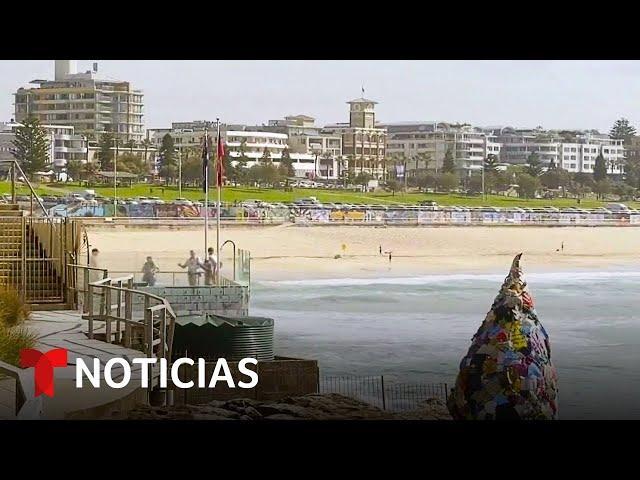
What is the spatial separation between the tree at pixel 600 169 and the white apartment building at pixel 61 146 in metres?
3.48

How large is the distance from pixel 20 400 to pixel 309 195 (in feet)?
15.7

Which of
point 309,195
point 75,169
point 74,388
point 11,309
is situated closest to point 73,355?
point 74,388

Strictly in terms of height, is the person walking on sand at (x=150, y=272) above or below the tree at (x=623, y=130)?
below

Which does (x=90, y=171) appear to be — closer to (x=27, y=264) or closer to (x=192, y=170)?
(x=192, y=170)

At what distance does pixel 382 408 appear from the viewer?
344 inches

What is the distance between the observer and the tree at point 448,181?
10586 mm

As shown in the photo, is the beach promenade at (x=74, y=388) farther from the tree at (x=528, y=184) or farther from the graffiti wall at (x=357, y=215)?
the tree at (x=528, y=184)

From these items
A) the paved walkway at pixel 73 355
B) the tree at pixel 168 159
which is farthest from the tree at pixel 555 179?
the paved walkway at pixel 73 355

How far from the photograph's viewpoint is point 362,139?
9414 mm
